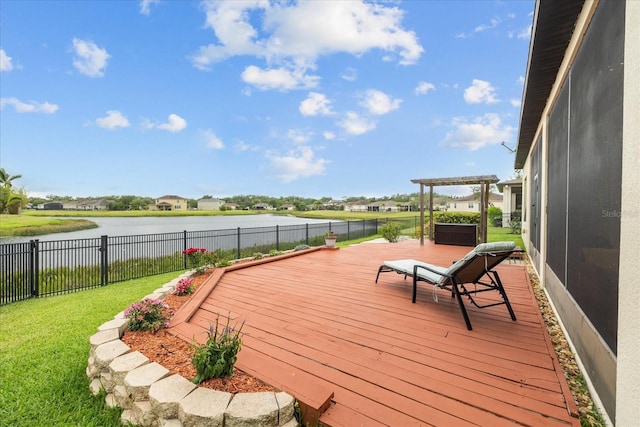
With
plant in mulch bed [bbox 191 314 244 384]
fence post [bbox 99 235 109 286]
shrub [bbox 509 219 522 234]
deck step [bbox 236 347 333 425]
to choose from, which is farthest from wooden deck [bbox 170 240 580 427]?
shrub [bbox 509 219 522 234]

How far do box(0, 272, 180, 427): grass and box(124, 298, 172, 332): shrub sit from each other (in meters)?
0.51

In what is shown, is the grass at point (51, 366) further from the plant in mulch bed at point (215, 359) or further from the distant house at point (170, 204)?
the distant house at point (170, 204)

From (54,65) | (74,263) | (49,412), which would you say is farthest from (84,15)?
(49,412)

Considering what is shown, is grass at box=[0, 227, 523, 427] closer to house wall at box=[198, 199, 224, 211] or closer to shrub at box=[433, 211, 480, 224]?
shrub at box=[433, 211, 480, 224]

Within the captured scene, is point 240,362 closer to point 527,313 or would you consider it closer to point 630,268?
point 630,268

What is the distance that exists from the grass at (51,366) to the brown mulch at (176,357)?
424 millimetres

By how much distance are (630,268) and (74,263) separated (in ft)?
31.6

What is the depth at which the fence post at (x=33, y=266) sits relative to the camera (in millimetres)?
5906

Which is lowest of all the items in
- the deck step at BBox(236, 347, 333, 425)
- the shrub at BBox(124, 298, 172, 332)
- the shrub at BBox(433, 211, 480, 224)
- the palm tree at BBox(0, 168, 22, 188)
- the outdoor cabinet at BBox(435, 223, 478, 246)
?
the deck step at BBox(236, 347, 333, 425)

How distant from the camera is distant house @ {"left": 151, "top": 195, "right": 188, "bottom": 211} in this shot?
5761 cm

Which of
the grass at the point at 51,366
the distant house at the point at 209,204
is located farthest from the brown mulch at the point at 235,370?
the distant house at the point at 209,204

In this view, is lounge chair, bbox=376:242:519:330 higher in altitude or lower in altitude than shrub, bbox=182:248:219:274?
higher

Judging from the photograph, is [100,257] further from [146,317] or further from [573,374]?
[573,374]

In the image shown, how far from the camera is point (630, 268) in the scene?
1.48 metres
